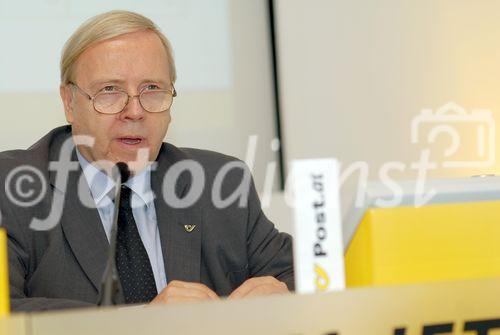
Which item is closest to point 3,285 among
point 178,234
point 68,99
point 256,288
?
point 256,288

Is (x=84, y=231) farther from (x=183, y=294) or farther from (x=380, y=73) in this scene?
(x=380, y=73)

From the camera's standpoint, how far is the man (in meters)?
2.18

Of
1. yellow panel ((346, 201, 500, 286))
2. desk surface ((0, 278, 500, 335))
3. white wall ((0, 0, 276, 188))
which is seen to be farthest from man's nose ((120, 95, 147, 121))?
desk surface ((0, 278, 500, 335))

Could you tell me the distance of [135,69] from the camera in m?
2.38

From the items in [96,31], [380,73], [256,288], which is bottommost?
[256,288]

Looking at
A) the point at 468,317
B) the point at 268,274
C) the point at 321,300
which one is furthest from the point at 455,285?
the point at 268,274

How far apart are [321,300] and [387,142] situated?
2.36m

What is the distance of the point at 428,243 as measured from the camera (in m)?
1.42

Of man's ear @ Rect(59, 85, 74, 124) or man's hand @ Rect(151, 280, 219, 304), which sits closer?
man's hand @ Rect(151, 280, 219, 304)

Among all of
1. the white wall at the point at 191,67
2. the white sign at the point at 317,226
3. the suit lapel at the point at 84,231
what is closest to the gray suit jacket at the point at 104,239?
the suit lapel at the point at 84,231

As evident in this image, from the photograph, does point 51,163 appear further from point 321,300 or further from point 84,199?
point 321,300

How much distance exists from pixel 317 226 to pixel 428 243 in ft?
0.81

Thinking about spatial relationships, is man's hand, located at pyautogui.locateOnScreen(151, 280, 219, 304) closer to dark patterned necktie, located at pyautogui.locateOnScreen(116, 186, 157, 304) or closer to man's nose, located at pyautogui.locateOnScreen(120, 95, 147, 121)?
dark patterned necktie, located at pyautogui.locateOnScreen(116, 186, 157, 304)

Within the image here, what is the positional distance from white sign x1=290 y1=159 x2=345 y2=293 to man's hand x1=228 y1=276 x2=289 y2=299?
25.9 inches
